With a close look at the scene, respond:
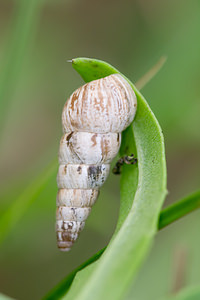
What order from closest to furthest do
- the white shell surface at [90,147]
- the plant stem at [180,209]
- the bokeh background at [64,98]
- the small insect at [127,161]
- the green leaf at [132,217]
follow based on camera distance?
the green leaf at [132,217] → the plant stem at [180,209] → the small insect at [127,161] → the white shell surface at [90,147] → the bokeh background at [64,98]

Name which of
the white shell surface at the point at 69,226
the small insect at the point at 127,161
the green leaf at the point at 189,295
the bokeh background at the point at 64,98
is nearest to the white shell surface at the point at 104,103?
the small insect at the point at 127,161

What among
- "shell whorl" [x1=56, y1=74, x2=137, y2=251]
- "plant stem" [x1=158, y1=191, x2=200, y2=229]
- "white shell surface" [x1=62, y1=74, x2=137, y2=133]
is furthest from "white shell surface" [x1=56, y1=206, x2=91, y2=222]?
"plant stem" [x1=158, y1=191, x2=200, y2=229]

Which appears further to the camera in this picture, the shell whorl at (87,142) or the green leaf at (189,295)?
the shell whorl at (87,142)

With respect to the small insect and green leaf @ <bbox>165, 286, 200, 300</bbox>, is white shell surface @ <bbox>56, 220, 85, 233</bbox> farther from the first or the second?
green leaf @ <bbox>165, 286, 200, 300</bbox>

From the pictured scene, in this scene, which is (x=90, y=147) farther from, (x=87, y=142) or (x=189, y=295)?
(x=189, y=295)

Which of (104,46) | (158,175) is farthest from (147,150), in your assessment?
(104,46)

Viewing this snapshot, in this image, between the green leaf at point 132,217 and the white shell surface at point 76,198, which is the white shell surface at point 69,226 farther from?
the green leaf at point 132,217
